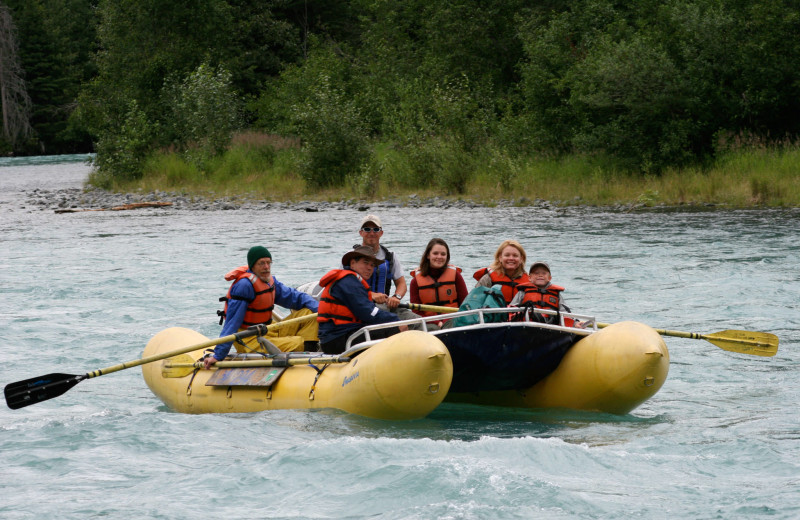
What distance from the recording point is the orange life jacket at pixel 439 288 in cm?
755

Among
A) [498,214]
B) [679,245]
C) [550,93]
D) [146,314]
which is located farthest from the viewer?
[550,93]

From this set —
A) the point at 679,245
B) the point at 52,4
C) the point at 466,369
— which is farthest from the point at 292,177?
the point at 52,4

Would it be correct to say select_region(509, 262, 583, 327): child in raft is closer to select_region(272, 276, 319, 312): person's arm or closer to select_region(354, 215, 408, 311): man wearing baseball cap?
select_region(354, 215, 408, 311): man wearing baseball cap

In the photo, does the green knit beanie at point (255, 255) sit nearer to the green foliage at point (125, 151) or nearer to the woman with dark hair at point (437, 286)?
the woman with dark hair at point (437, 286)

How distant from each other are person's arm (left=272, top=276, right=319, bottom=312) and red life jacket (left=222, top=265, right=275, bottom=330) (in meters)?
0.11

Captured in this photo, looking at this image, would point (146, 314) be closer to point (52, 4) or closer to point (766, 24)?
point (766, 24)

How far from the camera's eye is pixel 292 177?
25.2m

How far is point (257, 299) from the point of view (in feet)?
23.9

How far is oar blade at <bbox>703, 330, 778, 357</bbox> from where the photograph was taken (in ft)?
23.0

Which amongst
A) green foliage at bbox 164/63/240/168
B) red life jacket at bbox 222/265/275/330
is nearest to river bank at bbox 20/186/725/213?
green foliage at bbox 164/63/240/168

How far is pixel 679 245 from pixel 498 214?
5.01 meters

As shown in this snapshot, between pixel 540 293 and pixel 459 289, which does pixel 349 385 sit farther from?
pixel 459 289

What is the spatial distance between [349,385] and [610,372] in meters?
1.61

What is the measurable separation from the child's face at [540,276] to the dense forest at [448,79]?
1348cm
